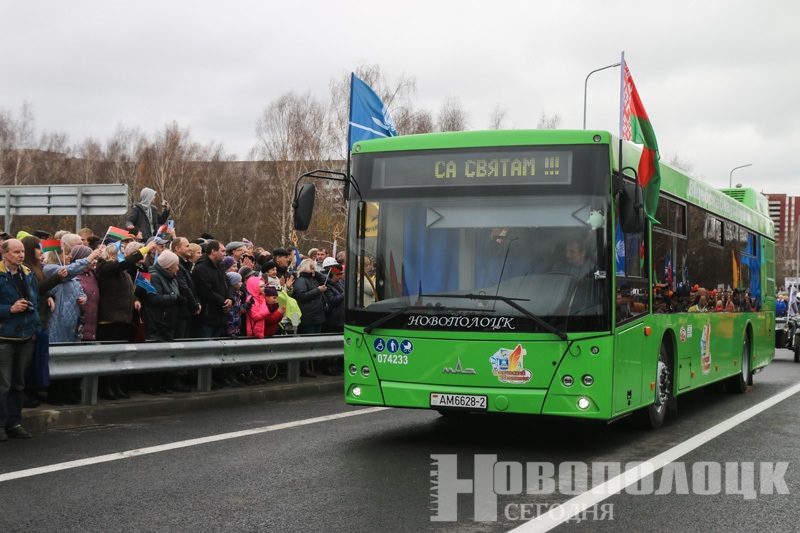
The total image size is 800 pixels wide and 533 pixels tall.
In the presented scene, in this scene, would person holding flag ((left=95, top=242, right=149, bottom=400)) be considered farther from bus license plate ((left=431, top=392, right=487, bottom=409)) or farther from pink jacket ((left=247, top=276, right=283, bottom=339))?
bus license plate ((left=431, top=392, right=487, bottom=409))

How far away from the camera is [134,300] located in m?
11.8

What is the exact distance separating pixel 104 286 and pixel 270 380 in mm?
3480

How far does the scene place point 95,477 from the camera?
740cm

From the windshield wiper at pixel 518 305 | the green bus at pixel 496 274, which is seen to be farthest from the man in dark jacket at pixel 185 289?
the windshield wiper at pixel 518 305

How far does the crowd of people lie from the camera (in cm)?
914

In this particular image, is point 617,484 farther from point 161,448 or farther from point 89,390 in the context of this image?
point 89,390

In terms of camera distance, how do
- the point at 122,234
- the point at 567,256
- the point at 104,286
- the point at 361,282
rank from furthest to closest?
the point at 122,234, the point at 104,286, the point at 361,282, the point at 567,256

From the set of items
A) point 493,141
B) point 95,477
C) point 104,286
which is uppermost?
point 493,141

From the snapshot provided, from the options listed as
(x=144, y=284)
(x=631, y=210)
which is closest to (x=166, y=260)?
(x=144, y=284)

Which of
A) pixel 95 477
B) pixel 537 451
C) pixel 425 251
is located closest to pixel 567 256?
pixel 425 251

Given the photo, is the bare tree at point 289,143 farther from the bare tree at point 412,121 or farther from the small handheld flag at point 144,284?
the small handheld flag at point 144,284

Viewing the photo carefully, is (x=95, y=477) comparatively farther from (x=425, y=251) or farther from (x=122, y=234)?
(x=122, y=234)

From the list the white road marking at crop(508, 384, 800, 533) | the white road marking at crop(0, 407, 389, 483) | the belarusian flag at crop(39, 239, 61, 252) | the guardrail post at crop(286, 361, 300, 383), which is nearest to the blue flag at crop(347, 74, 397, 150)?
the guardrail post at crop(286, 361, 300, 383)

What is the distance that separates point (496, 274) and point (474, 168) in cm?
99
